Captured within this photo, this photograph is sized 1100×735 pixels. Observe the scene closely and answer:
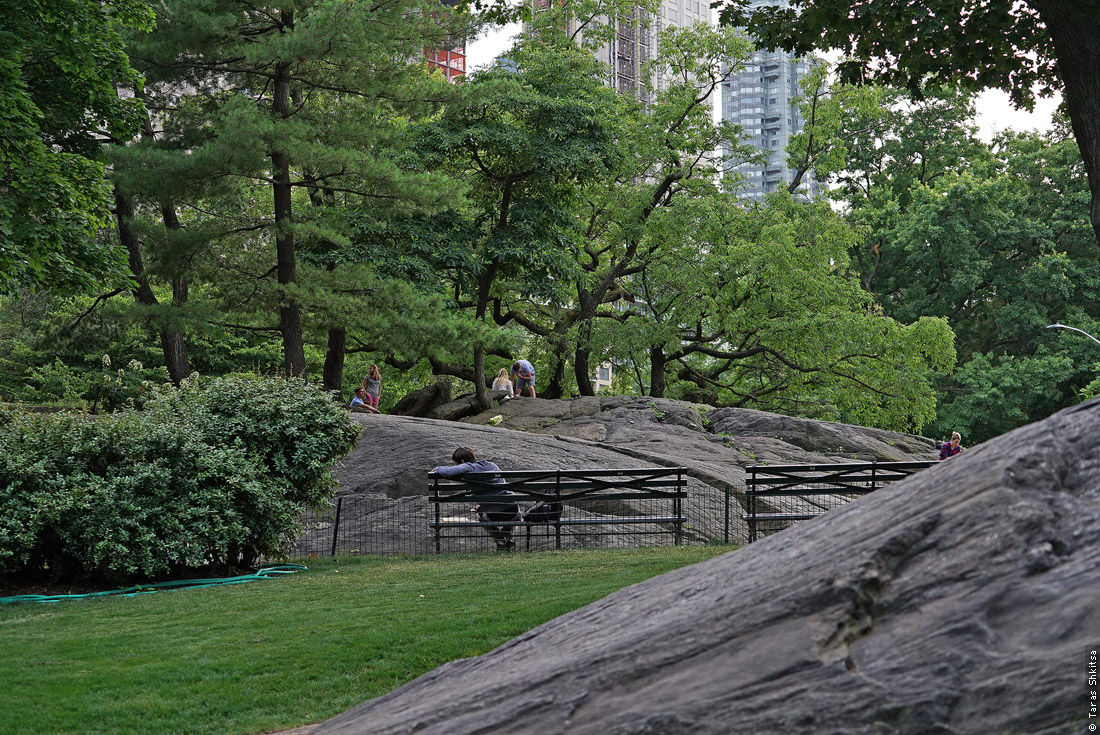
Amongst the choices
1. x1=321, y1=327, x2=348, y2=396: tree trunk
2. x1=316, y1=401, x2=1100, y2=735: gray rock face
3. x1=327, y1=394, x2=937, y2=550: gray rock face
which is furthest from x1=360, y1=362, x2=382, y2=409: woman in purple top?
x1=316, y1=401, x2=1100, y2=735: gray rock face

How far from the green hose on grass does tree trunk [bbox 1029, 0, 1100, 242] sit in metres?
9.76

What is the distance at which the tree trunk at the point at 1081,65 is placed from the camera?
9297 millimetres

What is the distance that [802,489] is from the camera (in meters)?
15.9

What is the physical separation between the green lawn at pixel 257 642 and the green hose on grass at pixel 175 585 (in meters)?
0.37

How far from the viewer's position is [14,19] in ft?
52.2

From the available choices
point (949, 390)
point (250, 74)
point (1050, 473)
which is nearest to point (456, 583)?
point (1050, 473)

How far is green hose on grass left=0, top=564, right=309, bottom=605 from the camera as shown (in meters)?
10.1

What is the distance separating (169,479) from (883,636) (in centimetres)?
977

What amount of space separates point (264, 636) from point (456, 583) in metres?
2.85

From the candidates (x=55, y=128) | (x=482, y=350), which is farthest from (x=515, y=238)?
(x=55, y=128)

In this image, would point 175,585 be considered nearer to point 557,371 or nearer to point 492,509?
point 492,509

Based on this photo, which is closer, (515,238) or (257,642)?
(257,642)

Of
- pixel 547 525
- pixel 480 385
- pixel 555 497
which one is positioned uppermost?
pixel 480 385

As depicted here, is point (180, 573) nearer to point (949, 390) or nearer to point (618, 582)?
point (618, 582)
